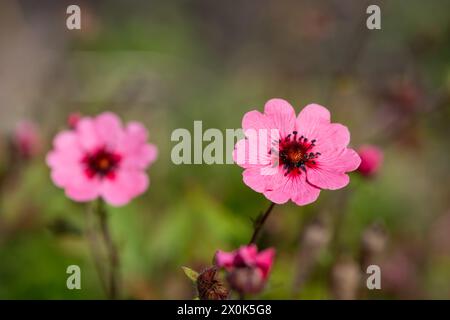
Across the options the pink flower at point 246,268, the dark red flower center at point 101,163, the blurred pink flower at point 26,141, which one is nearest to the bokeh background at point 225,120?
the blurred pink flower at point 26,141

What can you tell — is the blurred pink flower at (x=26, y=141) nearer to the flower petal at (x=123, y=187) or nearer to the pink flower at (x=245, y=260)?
the flower petal at (x=123, y=187)

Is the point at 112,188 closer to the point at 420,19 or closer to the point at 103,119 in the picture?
the point at 103,119

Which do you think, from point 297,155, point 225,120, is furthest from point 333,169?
point 225,120

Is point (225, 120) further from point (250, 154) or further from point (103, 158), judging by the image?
point (250, 154)

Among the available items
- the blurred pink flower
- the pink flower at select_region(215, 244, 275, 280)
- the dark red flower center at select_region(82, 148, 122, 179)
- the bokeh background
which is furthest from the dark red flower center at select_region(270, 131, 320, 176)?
the blurred pink flower

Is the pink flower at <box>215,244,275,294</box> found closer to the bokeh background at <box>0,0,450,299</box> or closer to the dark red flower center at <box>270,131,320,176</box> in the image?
the dark red flower center at <box>270,131,320,176</box>

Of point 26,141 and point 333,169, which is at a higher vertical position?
point 26,141
